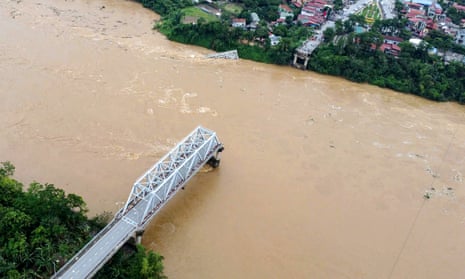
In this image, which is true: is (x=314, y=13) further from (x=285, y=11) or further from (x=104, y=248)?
(x=104, y=248)

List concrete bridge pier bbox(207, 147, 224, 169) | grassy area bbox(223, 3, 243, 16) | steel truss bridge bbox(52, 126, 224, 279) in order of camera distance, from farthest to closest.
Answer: grassy area bbox(223, 3, 243, 16)
concrete bridge pier bbox(207, 147, 224, 169)
steel truss bridge bbox(52, 126, 224, 279)

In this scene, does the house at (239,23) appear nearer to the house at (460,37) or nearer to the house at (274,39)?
the house at (274,39)

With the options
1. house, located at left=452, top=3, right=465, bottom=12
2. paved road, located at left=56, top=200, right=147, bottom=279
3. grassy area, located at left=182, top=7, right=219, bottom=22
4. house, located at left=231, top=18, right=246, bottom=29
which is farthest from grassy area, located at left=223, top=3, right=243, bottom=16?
paved road, located at left=56, top=200, right=147, bottom=279

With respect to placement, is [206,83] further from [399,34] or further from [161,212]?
[399,34]

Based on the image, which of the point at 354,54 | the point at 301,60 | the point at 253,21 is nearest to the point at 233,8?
the point at 253,21

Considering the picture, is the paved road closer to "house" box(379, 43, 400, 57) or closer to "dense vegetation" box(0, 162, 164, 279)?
"dense vegetation" box(0, 162, 164, 279)

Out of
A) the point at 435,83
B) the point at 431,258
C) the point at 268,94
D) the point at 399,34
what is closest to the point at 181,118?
the point at 268,94
